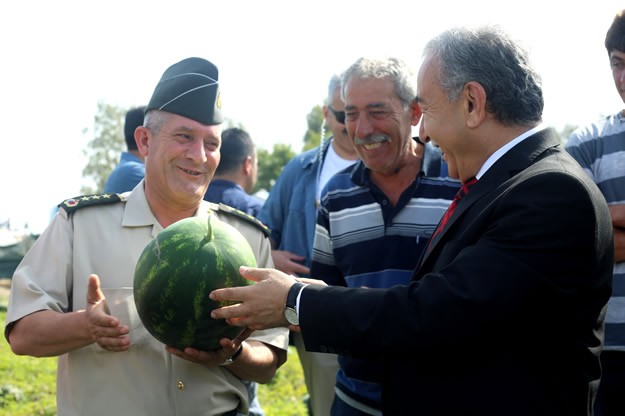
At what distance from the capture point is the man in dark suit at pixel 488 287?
106 inches

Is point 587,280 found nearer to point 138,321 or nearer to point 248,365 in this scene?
point 248,365

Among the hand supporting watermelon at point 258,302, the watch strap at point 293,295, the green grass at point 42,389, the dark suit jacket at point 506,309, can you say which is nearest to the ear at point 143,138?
the hand supporting watermelon at point 258,302

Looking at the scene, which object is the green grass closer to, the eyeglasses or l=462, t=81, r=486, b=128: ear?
the eyeglasses

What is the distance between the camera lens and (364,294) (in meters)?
2.94

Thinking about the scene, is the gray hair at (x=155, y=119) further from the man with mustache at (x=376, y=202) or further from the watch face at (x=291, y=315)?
the watch face at (x=291, y=315)

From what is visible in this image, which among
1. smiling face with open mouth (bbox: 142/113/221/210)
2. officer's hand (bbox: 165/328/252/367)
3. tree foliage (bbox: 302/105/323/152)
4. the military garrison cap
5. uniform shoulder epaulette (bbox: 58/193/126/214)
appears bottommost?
tree foliage (bbox: 302/105/323/152)

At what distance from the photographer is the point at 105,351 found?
366 cm

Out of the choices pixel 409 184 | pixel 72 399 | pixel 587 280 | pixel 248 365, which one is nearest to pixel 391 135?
pixel 409 184

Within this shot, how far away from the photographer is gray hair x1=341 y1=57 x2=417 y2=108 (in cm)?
449

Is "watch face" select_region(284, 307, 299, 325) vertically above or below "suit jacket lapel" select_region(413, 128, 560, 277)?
below

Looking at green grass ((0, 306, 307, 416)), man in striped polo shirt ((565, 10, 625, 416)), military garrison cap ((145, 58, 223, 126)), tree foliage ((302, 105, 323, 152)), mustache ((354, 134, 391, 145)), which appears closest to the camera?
man in striped polo shirt ((565, 10, 625, 416))

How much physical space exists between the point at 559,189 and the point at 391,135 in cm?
179

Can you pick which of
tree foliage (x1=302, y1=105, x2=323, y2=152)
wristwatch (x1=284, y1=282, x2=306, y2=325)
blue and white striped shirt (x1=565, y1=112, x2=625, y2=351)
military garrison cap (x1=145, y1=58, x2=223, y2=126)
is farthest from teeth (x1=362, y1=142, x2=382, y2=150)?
tree foliage (x1=302, y1=105, x2=323, y2=152)

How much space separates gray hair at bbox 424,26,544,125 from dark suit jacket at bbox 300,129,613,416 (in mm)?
184
